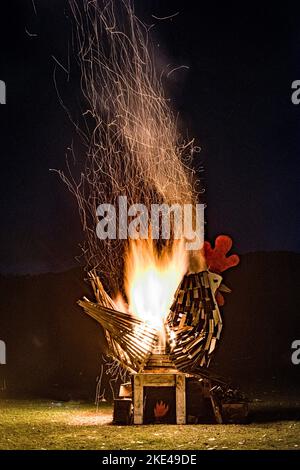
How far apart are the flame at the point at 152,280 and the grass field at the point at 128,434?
1817mm

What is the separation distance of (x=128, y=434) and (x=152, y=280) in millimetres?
2634

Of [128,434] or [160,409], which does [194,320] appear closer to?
[160,409]

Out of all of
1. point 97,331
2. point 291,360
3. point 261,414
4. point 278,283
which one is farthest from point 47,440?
point 278,283

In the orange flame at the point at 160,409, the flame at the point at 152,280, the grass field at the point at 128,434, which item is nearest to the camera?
the grass field at the point at 128,434

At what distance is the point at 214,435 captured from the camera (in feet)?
33.4

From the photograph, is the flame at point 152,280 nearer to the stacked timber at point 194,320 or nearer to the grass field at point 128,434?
the stacked timber at point 194,320

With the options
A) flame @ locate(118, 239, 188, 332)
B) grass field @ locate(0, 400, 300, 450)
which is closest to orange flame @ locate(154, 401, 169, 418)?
grass field @ locate(0, 400, 300, 450)

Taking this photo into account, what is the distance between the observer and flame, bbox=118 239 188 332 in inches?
470

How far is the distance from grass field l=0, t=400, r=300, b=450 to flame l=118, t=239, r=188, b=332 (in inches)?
71.5

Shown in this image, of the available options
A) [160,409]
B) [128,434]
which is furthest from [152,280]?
[128,434]

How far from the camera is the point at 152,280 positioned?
12047mm

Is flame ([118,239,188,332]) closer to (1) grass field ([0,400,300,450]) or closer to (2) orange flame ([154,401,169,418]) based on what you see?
(2) orange flame ([154,401,169,418])

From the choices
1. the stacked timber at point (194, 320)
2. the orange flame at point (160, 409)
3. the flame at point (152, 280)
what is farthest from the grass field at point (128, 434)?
the flame at point (152, 280)

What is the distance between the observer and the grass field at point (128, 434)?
9484 millimetres
